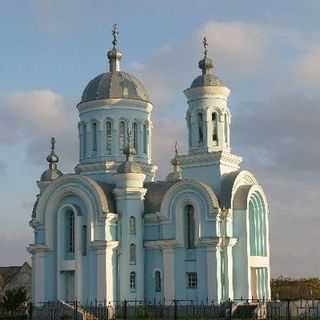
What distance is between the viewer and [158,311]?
39.5 meters

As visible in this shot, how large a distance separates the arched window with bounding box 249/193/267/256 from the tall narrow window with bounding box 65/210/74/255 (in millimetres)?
8442

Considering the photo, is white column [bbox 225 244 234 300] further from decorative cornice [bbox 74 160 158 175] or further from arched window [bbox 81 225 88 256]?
decorative cornice [bbox 74 160 158 175]

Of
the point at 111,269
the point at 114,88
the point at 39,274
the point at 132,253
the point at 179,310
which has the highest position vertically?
the point at 114,88

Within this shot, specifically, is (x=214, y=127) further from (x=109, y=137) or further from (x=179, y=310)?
(x=179, y=310)

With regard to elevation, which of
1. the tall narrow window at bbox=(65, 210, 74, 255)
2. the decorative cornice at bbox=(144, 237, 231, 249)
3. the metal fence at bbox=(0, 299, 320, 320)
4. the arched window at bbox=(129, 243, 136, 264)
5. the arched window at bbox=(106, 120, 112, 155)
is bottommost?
the metal fence at bbox=(0, 299, 320, 320)

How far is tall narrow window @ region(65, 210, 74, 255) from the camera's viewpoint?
4138 cm

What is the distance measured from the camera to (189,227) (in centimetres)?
4047

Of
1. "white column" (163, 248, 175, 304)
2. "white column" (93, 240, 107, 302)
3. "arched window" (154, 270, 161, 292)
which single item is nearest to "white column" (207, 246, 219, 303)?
"white column" (163, 248, 175, 304)

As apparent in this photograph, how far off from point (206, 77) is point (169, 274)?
979cm

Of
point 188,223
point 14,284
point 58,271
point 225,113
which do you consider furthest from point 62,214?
point 14,284

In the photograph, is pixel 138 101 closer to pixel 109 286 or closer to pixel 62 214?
pixel 62 214

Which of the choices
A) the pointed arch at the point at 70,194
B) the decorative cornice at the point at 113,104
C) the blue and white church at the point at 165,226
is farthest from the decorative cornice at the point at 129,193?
the decorative cornice at the point at 113,104

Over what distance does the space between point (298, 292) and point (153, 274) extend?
21364 mm

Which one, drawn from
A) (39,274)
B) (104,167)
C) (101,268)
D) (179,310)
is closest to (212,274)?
(179,310)
